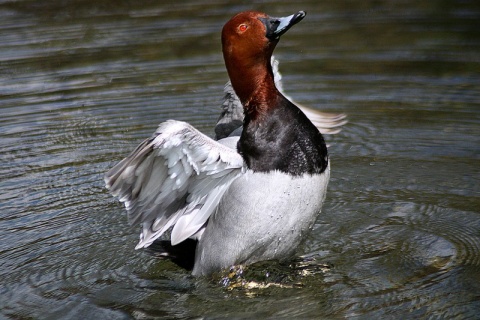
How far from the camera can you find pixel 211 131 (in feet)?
23.1

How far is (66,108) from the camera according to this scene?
779 cm

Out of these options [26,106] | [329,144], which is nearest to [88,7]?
[26,106]

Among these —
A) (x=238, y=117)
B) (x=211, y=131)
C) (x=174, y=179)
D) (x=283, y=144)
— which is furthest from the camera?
(x=211, y=131)

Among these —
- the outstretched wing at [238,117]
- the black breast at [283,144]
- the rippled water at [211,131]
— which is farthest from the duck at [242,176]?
the outstretched wing at [238,117]

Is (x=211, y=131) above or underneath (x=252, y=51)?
underneath

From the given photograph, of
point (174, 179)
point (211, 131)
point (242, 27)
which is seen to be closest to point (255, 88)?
point (242, 27)

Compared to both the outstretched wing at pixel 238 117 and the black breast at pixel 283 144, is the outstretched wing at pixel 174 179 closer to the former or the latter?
the black breast at pixel 283 144

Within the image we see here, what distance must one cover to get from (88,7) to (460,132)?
5.64 m

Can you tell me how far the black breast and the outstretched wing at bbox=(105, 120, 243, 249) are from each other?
0.11 metres

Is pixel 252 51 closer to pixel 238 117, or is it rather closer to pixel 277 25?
pixel 277 25

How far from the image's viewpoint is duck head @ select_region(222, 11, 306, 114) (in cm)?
473

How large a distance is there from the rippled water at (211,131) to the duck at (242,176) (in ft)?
1.09

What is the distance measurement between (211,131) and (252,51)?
236cm

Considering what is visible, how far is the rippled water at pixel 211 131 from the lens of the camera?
4.70m
